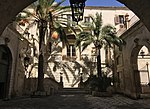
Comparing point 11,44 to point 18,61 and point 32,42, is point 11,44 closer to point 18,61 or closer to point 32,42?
point 18,61

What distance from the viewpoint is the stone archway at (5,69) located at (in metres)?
14.8

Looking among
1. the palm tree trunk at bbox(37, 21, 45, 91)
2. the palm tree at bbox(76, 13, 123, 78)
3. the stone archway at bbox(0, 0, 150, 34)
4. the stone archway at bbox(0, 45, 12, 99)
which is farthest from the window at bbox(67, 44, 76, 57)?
the stone archway at bbox(0, 0, 150, 34)

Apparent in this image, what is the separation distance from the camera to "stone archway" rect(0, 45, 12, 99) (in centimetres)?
1479

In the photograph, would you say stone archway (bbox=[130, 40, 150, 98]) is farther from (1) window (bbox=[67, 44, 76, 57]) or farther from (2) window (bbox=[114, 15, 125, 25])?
(2) window (bbox=[114, 15, 125, 25])

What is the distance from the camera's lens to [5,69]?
610 inches

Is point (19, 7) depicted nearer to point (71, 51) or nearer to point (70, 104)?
point (70, 104)

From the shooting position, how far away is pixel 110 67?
24.8 meters

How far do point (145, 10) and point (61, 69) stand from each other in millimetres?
22806

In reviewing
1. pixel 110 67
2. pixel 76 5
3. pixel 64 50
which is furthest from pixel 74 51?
pixel 76 5

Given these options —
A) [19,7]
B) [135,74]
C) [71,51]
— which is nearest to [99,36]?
[135,74]

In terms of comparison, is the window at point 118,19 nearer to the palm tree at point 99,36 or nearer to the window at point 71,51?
the window at point 71,51

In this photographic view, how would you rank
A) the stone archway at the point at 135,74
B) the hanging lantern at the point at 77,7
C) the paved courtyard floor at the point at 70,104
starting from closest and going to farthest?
the hanging lantern at the point at 77,7
the paved courtyard floor at the point at 70,104
the stone archway at the point at 135,74

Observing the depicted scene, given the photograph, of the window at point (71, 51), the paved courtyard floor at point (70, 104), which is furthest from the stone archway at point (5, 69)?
the window at point (71, 51)

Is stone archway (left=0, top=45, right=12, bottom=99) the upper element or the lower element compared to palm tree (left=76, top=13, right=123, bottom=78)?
lower
